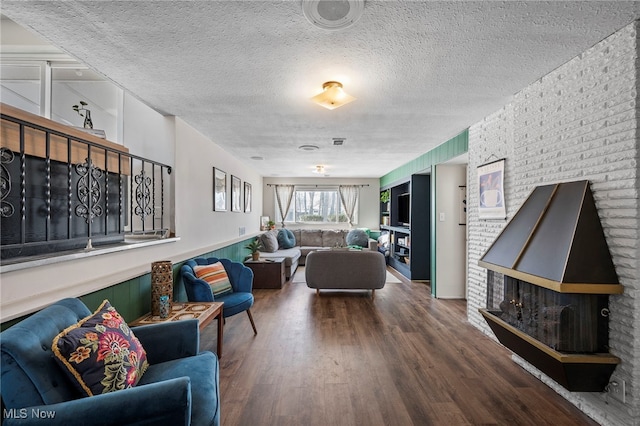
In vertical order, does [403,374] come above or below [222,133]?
below

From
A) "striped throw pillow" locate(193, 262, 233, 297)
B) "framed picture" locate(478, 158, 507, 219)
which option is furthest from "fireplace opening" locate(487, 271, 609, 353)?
"striped throw pillow" locate(193, 262, 233, 297)

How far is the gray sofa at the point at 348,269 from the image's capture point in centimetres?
440

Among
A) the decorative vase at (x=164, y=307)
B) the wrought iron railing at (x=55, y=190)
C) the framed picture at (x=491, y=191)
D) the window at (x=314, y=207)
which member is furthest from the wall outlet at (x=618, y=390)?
the window at (x=314, y=207)

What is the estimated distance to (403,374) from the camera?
2.30 metres

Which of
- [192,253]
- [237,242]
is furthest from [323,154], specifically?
[192,253]

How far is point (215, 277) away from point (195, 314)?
0.74 metres

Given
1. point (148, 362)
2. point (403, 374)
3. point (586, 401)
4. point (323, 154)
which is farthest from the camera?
point (323, 154)

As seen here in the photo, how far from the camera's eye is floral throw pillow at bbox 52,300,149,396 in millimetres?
1168

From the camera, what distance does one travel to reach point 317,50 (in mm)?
1880

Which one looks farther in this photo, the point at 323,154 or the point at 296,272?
the point at 296,272

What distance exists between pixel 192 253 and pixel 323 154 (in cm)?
279

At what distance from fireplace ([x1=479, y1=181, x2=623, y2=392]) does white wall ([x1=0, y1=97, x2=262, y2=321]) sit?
2.96 metres

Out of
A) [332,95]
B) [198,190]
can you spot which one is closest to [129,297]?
[198,190]

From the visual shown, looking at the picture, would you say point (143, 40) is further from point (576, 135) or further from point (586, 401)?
point (586, 401)
